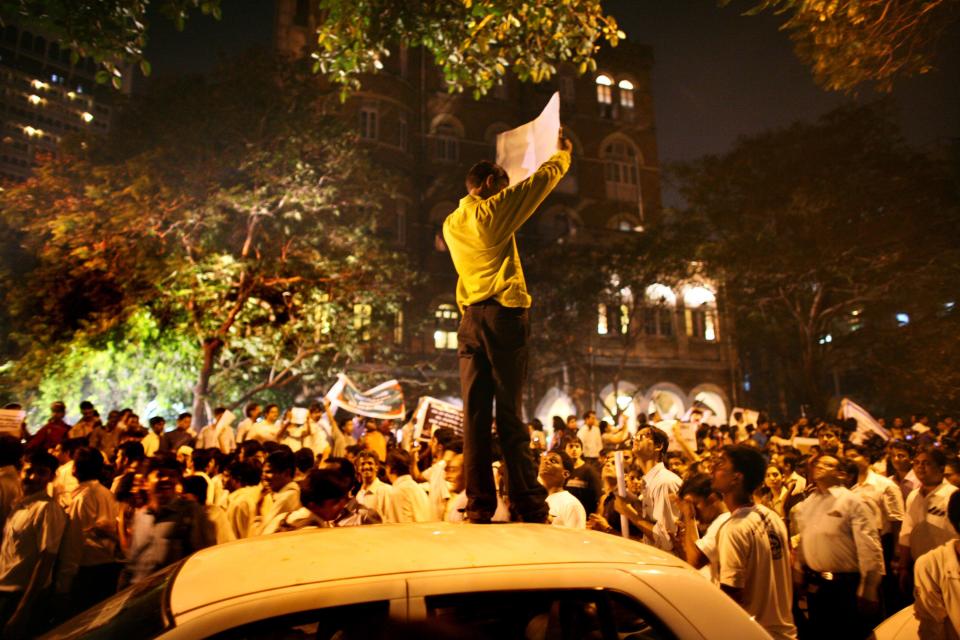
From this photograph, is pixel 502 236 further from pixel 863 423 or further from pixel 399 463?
pixel 863 423

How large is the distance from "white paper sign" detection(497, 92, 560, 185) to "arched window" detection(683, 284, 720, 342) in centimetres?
3463

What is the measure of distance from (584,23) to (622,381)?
1179 inches

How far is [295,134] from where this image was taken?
739 inches

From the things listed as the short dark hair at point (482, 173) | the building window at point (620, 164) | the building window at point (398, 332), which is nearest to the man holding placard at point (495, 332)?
the short dark hair at point (482, 173)

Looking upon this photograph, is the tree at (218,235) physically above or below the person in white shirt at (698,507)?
above

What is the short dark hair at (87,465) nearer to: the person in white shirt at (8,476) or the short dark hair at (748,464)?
the person in white shirt at (8,476)

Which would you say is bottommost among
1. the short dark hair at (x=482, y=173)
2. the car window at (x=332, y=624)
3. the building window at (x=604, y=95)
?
the car window at (x=332, y=624)

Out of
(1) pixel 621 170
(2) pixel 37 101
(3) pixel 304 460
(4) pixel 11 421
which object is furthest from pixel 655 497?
(2) pixel 37 101

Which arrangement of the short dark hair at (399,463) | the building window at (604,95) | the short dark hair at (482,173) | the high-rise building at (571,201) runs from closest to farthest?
the short dark hair at (482,173) < the short dark hair at (399,463) < the high-rise building at (571,201) < the building window at (604,95)

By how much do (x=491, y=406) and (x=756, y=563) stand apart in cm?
169

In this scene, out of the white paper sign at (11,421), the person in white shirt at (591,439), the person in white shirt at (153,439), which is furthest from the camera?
the person in white shirt at (591,439)

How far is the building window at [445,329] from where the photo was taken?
119 ft

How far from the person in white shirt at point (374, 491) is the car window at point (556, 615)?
11.5ft

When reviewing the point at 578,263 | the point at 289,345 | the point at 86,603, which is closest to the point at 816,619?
the point at 86,603
